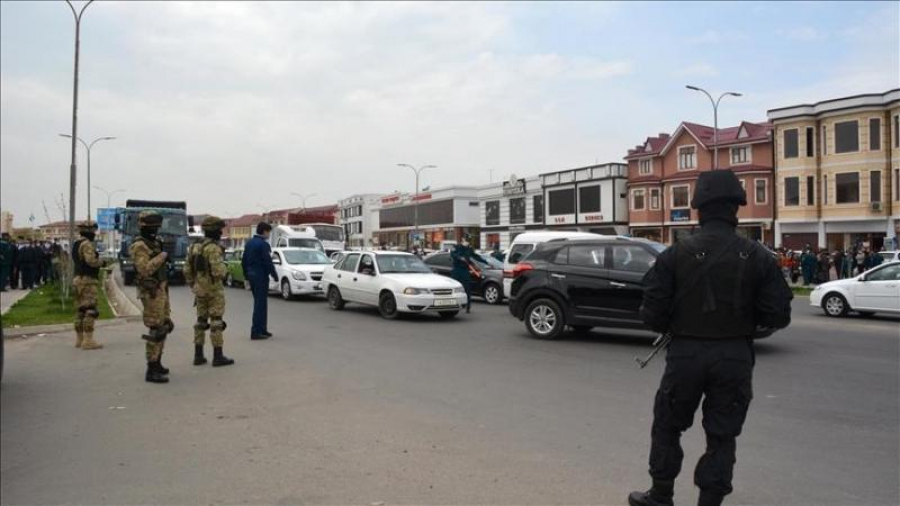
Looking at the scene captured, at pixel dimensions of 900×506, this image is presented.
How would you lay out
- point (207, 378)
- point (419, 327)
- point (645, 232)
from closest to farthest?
point (207, 378) → point (419, 327) → point (645, 232)

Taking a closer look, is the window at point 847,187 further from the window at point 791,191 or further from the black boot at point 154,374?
the black boot at point 154,374

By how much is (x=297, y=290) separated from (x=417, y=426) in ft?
45.1

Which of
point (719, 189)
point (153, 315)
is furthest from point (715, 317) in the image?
point (153, 315)

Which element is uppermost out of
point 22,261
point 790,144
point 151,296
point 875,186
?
point 790,144

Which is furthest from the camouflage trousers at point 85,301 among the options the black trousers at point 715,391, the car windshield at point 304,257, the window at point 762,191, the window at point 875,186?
the window at point 762,191

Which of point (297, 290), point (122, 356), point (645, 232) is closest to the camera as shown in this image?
point (122, 356)

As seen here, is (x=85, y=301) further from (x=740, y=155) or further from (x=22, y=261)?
(x=740, y=155)

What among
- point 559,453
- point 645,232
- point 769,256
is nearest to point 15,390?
point 559,453

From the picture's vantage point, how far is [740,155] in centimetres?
4519

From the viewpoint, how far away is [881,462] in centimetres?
492

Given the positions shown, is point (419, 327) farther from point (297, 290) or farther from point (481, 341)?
point (297, 290)

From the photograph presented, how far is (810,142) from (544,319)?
1448 inches

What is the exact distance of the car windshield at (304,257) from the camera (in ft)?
65.9

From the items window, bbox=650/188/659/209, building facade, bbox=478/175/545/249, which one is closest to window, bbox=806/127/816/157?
window, bbox=650/188/659/209
